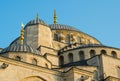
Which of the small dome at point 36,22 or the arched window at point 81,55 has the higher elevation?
the small dome at point 36,22

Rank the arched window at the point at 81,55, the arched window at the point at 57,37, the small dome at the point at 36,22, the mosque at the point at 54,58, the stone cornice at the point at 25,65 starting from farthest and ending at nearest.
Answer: the arched window at the point at 57,37
the small dome at the point at 36,22
the arched window at the point at 81,55
the mosque at the point at 54,58
the stone cornice at the point at 25,65

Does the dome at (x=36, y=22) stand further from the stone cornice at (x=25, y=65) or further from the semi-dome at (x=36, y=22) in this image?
the stone cornice at (x=25, y=65)

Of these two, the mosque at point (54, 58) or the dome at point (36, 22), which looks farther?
the dome at point (36, 22)

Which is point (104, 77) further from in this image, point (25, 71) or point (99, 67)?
point (25, 71)

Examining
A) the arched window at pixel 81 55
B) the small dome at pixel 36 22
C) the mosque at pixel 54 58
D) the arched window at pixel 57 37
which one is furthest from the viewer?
the arched window at pixel 57 37

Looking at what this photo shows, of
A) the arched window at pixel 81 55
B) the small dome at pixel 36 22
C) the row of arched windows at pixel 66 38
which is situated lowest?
the arched window at pixel 81 55

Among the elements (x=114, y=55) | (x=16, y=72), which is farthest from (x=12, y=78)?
(x=114, y=55)

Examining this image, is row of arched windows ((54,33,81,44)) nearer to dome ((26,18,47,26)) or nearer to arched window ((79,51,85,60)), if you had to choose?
dome ((26,18,47,26))

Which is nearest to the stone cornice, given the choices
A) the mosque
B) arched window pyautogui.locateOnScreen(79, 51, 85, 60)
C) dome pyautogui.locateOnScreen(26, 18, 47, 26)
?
the mosque

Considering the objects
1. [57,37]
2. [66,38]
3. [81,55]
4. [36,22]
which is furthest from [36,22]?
[81,55]

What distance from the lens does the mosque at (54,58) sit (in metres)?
23.8

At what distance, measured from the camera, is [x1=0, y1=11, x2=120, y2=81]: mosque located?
23.8 metres

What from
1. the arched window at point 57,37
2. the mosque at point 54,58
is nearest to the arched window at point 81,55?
the mosque at point 54,58

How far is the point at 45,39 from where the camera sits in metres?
34.5
